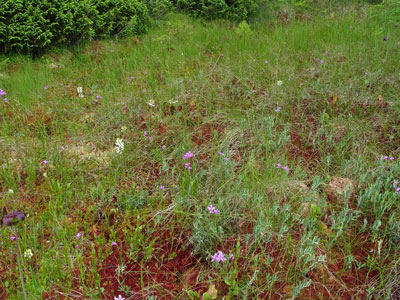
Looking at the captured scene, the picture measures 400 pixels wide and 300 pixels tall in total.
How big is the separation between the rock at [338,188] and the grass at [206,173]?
0.04 ft

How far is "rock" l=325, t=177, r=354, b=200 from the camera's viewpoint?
2.53m

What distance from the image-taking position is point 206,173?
2.76 metres

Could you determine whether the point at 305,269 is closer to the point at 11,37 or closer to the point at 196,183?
the point at 196,183

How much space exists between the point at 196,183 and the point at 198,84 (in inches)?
72.0

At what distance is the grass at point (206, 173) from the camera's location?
2016mm

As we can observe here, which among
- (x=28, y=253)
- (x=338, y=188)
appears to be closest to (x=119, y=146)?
(x=28, y=253)

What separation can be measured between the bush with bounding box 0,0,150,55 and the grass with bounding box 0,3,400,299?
1.33ft

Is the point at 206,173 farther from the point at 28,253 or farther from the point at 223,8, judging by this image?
the point at 223,8

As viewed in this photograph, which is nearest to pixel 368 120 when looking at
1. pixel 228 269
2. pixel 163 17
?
pixel 228 269

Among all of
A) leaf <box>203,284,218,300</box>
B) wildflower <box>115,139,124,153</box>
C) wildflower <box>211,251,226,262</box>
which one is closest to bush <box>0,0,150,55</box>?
wildflower <box>115,139,124,153</box>

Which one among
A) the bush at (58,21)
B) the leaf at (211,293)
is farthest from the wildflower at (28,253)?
the bush at (58,21)

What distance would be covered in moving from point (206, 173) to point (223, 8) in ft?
17.9

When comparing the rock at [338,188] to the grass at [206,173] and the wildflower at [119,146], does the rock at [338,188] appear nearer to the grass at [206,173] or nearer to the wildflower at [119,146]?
the grass at [206,173]

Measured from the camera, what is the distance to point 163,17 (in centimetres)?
729
